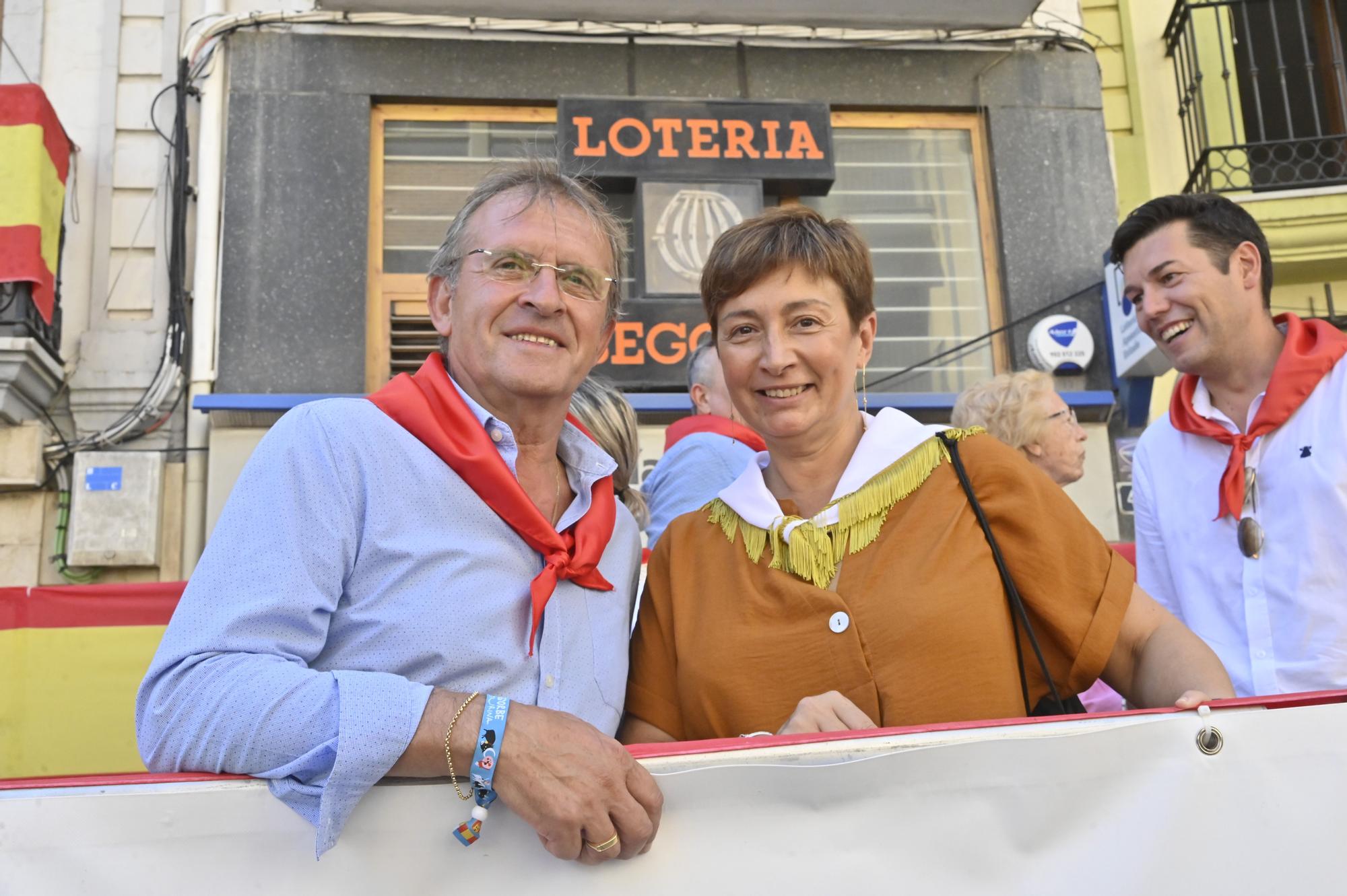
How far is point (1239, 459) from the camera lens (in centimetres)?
294

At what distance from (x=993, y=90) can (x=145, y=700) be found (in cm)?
819

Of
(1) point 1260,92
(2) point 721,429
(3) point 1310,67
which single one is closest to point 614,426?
(2) point 721,429

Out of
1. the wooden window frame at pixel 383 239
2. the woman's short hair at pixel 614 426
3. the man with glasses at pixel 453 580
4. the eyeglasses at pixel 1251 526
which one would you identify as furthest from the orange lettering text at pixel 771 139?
the man with glasses at pixel 453 580

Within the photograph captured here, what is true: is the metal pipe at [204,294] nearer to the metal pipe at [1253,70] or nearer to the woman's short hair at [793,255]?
the woman's short hair at [793,255]

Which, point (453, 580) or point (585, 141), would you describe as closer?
point (453, 580)

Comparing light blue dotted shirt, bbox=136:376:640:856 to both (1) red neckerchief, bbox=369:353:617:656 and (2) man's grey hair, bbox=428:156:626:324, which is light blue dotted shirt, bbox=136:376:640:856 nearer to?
(1) red neckerchief, bbox=369:353:617:656

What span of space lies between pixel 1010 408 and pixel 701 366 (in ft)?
3.95

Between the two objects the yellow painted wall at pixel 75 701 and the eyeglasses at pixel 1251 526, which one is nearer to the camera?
the eyeglasses at pixel 1251 526

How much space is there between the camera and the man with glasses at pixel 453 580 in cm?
151

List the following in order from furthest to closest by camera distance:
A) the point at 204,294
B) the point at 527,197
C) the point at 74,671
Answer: the point at 204,294 < the point at 74,671 < the point at 527,197

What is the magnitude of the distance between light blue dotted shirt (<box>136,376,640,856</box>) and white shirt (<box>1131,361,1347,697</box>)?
1629 mm

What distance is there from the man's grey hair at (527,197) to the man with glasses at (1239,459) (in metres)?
1.72

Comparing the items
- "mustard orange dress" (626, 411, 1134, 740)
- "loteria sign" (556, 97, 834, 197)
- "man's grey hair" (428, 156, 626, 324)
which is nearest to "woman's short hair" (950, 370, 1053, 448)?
"mustard orange dress" (626, 411, 1134, 740)

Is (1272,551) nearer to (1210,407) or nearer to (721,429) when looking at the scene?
(1210,407)
